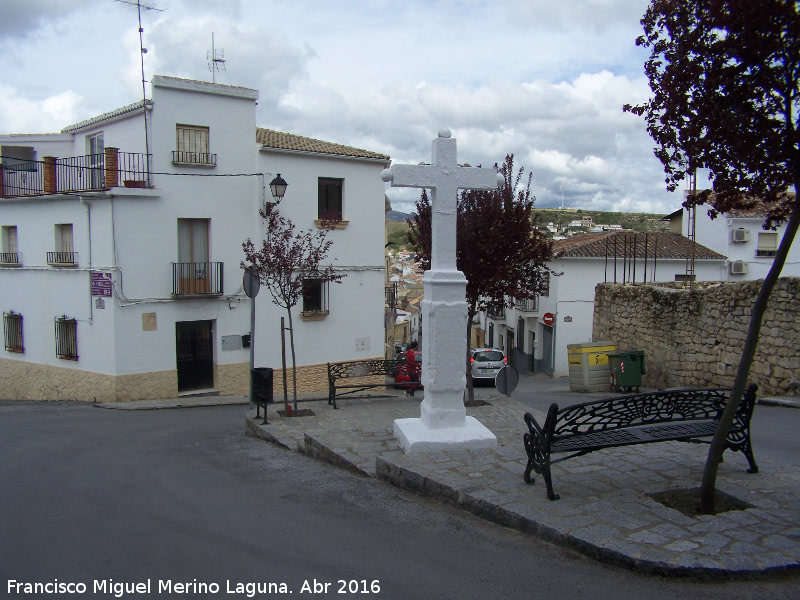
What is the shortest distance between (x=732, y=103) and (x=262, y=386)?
313 inches

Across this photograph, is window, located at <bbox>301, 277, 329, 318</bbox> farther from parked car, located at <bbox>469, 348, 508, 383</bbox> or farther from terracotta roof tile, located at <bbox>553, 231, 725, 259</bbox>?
terracotta roof tile, located at <bbox>553, 231, 725, 259</bbox>

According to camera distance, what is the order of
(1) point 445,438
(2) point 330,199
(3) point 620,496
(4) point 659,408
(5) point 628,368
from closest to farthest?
(3) point 620,496, (4) point 659,408, (1) point 445,438, (5) point 628,368, (2) point 330,199

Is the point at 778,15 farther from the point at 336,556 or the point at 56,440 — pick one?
the point at 56,440

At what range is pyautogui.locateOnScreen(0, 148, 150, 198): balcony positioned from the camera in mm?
16984

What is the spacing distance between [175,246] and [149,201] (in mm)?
1364

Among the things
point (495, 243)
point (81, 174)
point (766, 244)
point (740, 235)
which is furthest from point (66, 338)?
point (766, 244)

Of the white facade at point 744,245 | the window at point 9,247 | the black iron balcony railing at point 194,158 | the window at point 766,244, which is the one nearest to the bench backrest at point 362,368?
the black iron balcony railing at point 194,158

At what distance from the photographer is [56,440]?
33.8 ft

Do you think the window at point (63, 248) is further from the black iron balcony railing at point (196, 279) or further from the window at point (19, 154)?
the window at point (19, 154)

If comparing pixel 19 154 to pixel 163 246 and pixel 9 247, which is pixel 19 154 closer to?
pixel 9 247

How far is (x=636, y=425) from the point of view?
5602 mm

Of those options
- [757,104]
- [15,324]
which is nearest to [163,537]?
[757,104]

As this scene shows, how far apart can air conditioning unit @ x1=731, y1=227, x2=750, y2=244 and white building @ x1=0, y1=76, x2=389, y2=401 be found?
59.3 ft

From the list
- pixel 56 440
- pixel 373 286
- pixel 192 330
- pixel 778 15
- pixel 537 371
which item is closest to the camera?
pixel 778 15
